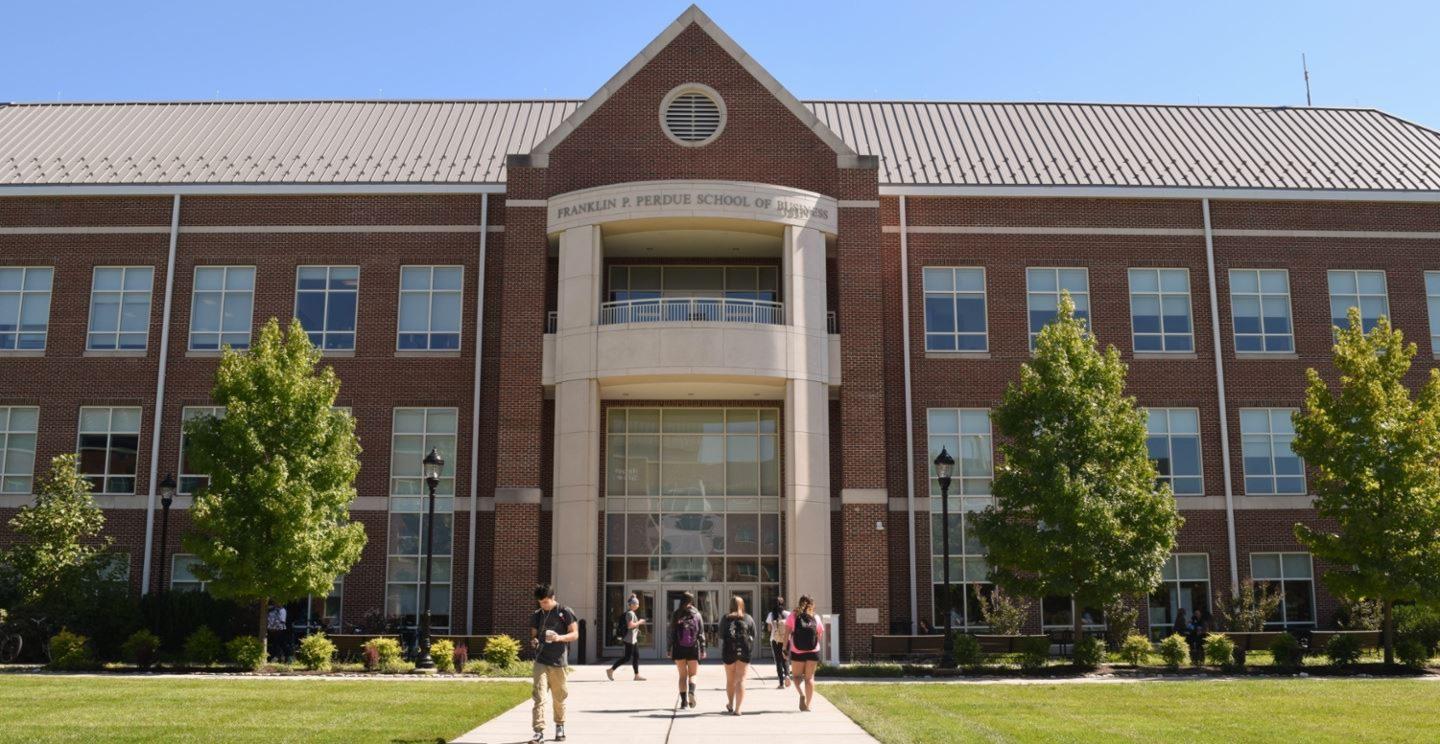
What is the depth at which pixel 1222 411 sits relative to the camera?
3581 centimetres

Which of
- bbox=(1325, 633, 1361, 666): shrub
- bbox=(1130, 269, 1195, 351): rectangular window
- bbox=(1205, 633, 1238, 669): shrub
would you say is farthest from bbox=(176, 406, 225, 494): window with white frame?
bbox=(1325, 633, 1361, 666): shrub

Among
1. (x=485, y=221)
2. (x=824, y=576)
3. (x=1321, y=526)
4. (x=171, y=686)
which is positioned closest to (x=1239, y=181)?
(x=1321, y=526)

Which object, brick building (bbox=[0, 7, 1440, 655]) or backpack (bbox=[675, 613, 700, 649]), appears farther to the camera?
brick building (bbox=[0, 7, 1440, 655])

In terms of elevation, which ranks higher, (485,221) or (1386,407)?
(485,221)

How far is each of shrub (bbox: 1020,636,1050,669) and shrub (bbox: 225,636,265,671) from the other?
16238 mm

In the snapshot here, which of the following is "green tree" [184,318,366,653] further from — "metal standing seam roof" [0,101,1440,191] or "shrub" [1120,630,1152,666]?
"shrub" [1120,630,1152,666]

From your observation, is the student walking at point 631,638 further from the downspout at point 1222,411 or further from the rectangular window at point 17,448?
the rectangular window at point 17,448

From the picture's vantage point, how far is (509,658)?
2755 cm

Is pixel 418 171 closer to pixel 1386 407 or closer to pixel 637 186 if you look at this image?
pixel 637 186

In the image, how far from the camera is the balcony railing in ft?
109

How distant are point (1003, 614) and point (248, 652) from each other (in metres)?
18.0

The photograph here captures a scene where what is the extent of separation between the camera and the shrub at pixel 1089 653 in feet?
87.1

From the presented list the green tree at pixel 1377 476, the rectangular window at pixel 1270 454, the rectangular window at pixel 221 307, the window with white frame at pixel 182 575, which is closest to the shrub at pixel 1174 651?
the green tree at pixel 1377 476

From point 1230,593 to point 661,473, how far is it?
15.7 metres
